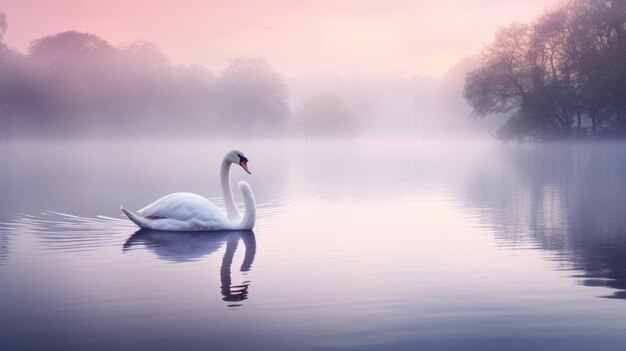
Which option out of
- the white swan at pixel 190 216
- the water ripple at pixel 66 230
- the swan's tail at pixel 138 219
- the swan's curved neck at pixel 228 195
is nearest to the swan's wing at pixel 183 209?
the white swan at pixel 190 216

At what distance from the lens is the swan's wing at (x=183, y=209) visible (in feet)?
48.4

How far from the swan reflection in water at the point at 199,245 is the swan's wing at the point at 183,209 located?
0.32m

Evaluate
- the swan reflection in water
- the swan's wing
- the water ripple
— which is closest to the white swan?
the swan's wing

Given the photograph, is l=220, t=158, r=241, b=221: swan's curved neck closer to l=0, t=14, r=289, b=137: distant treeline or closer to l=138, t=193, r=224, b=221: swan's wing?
l=138, t=193, r=224, b=221: swan's wing

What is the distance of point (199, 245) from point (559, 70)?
69260 millimetres

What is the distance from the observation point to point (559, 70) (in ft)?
250

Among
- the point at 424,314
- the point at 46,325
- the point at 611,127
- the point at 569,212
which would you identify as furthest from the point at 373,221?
the point at 611,127

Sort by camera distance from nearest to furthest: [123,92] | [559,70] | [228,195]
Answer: [228,195], [559,70], [123,92]

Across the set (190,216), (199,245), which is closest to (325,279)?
(199,245)

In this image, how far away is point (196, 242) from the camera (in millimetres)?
13664

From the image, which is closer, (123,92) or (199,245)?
(199,245)

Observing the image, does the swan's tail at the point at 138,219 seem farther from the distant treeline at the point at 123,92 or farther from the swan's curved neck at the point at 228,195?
the distant treeline at the point at 123,92

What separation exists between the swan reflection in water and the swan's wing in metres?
0.32

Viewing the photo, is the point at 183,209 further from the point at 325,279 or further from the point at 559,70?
the point at 559,70
